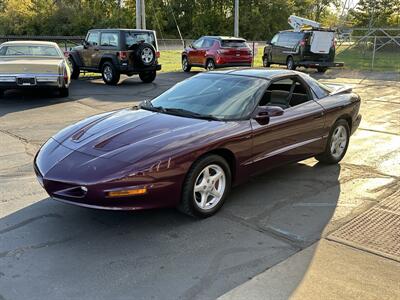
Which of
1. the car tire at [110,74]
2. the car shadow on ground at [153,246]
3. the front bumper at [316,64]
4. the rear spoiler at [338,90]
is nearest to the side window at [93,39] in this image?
the car tire at [110,74]

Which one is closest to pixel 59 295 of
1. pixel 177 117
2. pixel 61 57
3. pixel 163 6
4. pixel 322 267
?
pixel 322 267

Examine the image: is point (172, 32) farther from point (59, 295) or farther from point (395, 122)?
point (59, 295)

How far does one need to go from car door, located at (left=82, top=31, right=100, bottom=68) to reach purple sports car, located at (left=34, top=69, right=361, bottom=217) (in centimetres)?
1123

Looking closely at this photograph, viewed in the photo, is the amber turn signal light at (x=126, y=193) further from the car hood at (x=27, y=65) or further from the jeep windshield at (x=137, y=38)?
the jeep windshield at (x=137, y=38)

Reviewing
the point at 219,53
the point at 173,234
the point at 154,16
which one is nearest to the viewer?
the point at 173,234

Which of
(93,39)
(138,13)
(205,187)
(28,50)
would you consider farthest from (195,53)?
(205,187)

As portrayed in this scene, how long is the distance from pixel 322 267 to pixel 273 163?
1786 mm

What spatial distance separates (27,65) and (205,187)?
851 centimetres

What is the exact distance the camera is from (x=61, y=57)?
495 inches

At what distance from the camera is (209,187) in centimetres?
454

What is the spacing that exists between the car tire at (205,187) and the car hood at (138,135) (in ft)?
0.73

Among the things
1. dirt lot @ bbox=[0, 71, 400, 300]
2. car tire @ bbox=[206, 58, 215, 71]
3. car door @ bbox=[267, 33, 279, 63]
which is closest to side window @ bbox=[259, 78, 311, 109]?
dirt lot @ bbox=[0, 71, 400, 300]

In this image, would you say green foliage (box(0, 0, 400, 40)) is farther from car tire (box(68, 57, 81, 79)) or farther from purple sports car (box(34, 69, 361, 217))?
purple sports car (box(34, 69, 361, 217))

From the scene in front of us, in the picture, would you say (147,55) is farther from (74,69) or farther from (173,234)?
(173,234)
